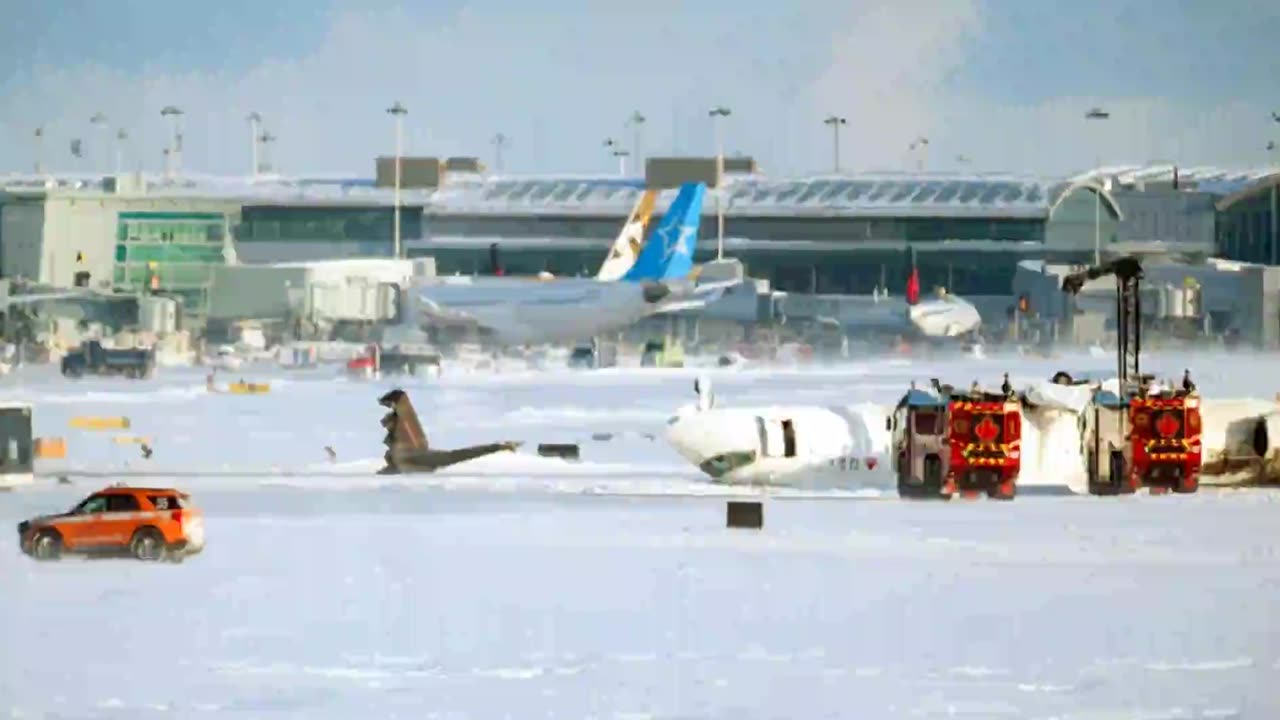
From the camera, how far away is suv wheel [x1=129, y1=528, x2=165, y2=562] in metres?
34.9

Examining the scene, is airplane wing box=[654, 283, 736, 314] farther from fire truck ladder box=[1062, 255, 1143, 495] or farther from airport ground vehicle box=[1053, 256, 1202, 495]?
airport ground vehicle box=[1053, 256, 1202, 495]

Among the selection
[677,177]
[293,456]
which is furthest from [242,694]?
[677,177]

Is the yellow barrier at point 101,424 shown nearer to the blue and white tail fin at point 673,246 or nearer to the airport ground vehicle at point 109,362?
the airport ground vehicle at point 109,362

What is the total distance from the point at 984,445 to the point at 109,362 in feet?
185

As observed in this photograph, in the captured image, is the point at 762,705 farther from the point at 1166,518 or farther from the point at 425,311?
the point at 425,311

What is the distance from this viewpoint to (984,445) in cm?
4428

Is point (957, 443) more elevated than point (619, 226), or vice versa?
point (619, 226)

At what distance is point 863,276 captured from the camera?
14212cm

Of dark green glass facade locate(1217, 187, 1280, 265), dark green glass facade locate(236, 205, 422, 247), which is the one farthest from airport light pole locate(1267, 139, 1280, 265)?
dark green glass facade locate(236, 205, 422, 247)

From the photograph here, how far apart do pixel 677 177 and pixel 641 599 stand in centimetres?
12847

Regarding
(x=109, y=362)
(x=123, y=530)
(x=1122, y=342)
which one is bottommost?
(x=123, y=530)

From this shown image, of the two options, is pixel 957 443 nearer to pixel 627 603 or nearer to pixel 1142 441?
pixel 1142 441

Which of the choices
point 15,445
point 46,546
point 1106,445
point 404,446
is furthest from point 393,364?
point 46,546

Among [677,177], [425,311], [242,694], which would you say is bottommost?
[242,694]
